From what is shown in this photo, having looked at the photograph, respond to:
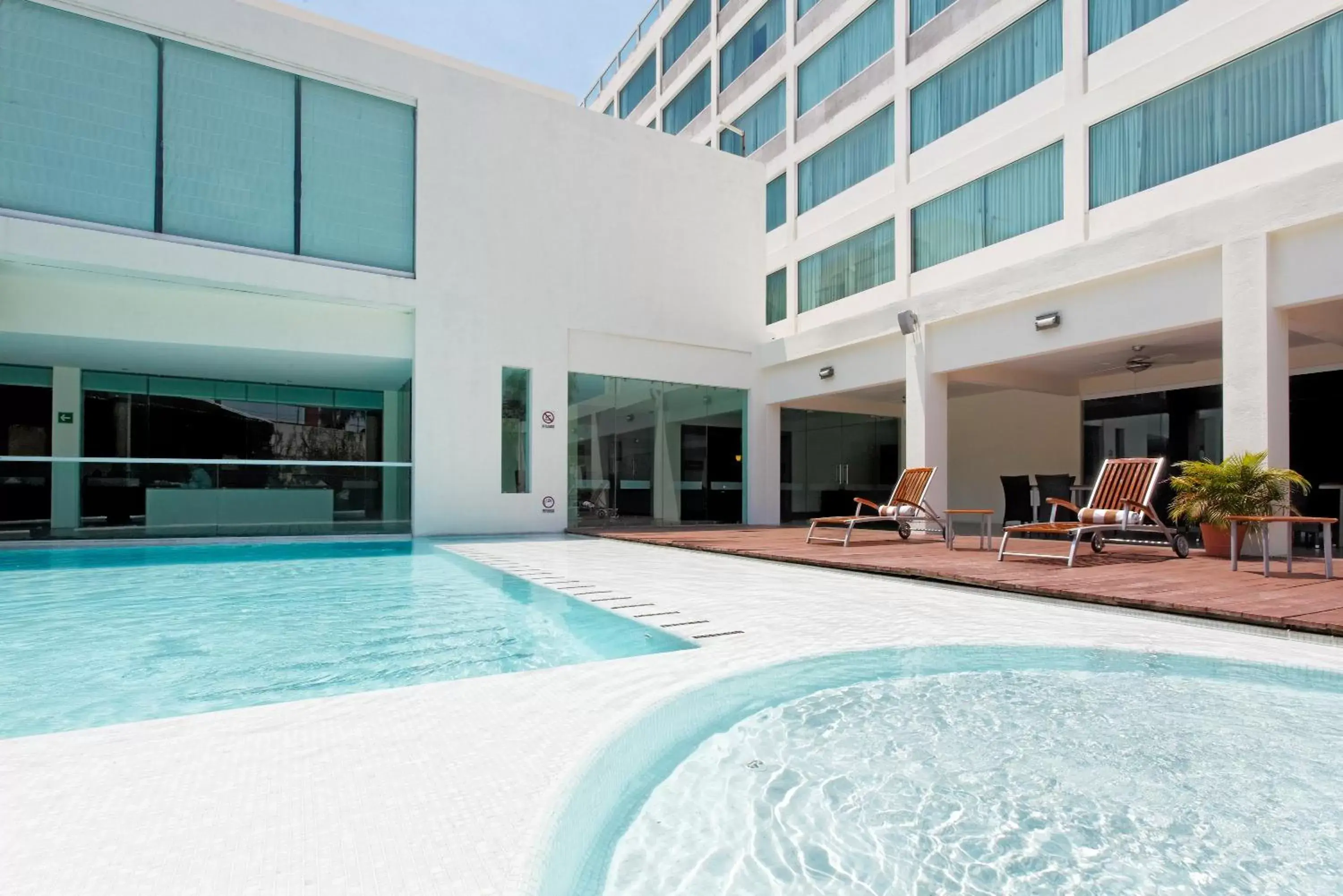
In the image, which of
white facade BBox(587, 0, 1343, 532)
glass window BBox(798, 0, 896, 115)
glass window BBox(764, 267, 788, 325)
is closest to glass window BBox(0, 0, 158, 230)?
white facade BBox(587, 0, 1343, 532)

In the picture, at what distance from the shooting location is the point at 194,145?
11141mm

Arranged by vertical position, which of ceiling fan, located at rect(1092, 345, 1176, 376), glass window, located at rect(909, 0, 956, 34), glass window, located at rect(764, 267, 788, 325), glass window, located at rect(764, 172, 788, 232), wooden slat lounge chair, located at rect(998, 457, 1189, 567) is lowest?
wooden slat lounge chair, located at rect(998, 457, 1189, 567)

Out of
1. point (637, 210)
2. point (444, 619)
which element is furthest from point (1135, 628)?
point (637, 210)

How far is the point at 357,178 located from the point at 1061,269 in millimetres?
10670

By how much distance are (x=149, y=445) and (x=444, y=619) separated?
13.0 meters

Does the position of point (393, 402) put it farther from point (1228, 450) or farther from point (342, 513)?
point (1228, 450)

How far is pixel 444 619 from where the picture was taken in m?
5.44

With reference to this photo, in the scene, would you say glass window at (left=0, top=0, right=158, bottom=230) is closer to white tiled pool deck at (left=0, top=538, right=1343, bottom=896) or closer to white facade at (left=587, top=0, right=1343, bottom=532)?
white tiled pool deck at (left=0, top=538, right=1343, bottom=896)

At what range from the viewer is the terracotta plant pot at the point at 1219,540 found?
301 inches

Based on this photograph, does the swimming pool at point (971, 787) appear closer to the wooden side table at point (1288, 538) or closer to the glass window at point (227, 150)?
the wooden side table at point (1288, 538)

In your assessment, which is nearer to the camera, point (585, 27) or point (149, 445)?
point (149, 445)

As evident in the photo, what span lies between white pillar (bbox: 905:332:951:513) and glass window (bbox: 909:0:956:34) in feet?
20.9

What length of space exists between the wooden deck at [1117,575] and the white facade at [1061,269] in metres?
Result: 1.81

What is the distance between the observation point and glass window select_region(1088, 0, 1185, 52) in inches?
408
